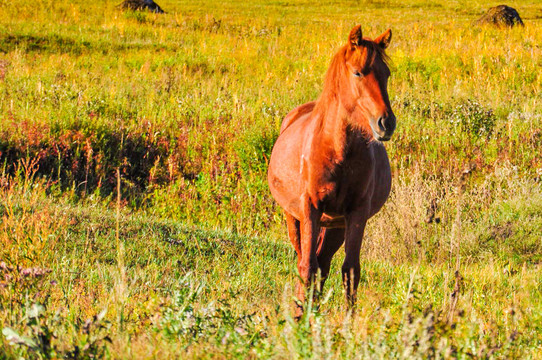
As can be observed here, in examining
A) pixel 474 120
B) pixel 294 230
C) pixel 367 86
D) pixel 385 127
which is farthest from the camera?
pixel 474 120

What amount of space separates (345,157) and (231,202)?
449 centimetres

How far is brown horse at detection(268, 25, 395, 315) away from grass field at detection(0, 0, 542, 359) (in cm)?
48

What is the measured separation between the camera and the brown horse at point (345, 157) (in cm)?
402

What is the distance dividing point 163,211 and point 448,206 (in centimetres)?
390

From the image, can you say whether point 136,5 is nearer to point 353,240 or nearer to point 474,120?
point 474,120

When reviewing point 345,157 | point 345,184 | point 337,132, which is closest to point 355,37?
point 337,132

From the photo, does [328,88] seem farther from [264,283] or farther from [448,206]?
[448,206]

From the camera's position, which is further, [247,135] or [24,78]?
[24,78]

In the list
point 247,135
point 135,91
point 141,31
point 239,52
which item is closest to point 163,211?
point 247,135

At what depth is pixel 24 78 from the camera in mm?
12203

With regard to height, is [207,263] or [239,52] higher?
[239,52]

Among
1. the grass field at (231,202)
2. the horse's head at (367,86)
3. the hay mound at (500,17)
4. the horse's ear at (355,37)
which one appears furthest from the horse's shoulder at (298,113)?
the hay mound at (500,17)

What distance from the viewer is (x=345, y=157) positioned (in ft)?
14.3

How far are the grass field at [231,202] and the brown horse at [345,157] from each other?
0.48 m
